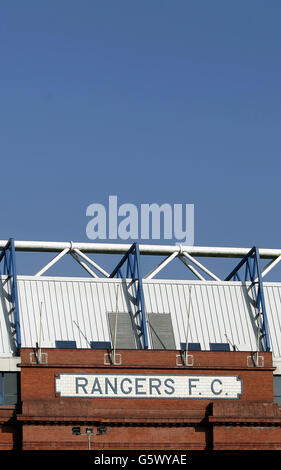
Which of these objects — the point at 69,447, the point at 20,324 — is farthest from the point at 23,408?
the point at 20,324

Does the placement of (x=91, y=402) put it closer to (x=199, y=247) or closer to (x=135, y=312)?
(x=135, y=312)

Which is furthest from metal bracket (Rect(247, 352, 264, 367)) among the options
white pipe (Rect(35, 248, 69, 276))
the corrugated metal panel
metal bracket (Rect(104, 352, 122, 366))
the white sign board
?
white pipe (Rect(35, 248, 69, 276))

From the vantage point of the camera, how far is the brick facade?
7988 cm

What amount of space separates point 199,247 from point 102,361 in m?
18.4

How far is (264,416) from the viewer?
82750mm

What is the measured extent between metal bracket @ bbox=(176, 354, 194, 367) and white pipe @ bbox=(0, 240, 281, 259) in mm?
14261

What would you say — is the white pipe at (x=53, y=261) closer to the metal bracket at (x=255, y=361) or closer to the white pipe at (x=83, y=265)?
the white pipe at (x=83, y=265)

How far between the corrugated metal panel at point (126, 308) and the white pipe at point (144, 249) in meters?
3.48

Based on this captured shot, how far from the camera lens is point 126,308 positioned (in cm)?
9281

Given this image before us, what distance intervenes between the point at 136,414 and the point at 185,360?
5.53m

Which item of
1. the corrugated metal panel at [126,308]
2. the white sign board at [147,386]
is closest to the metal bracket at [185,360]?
the white sign board at [147,386]

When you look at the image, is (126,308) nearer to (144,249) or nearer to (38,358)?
(144,249)

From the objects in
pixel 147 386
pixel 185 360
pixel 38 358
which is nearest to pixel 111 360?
pixel 147 386

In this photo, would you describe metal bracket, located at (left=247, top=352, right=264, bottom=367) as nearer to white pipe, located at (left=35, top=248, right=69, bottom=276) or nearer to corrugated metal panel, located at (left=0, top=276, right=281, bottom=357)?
corrugated metal panel, located at (left=0, top=276, right=281, bottom=357)
